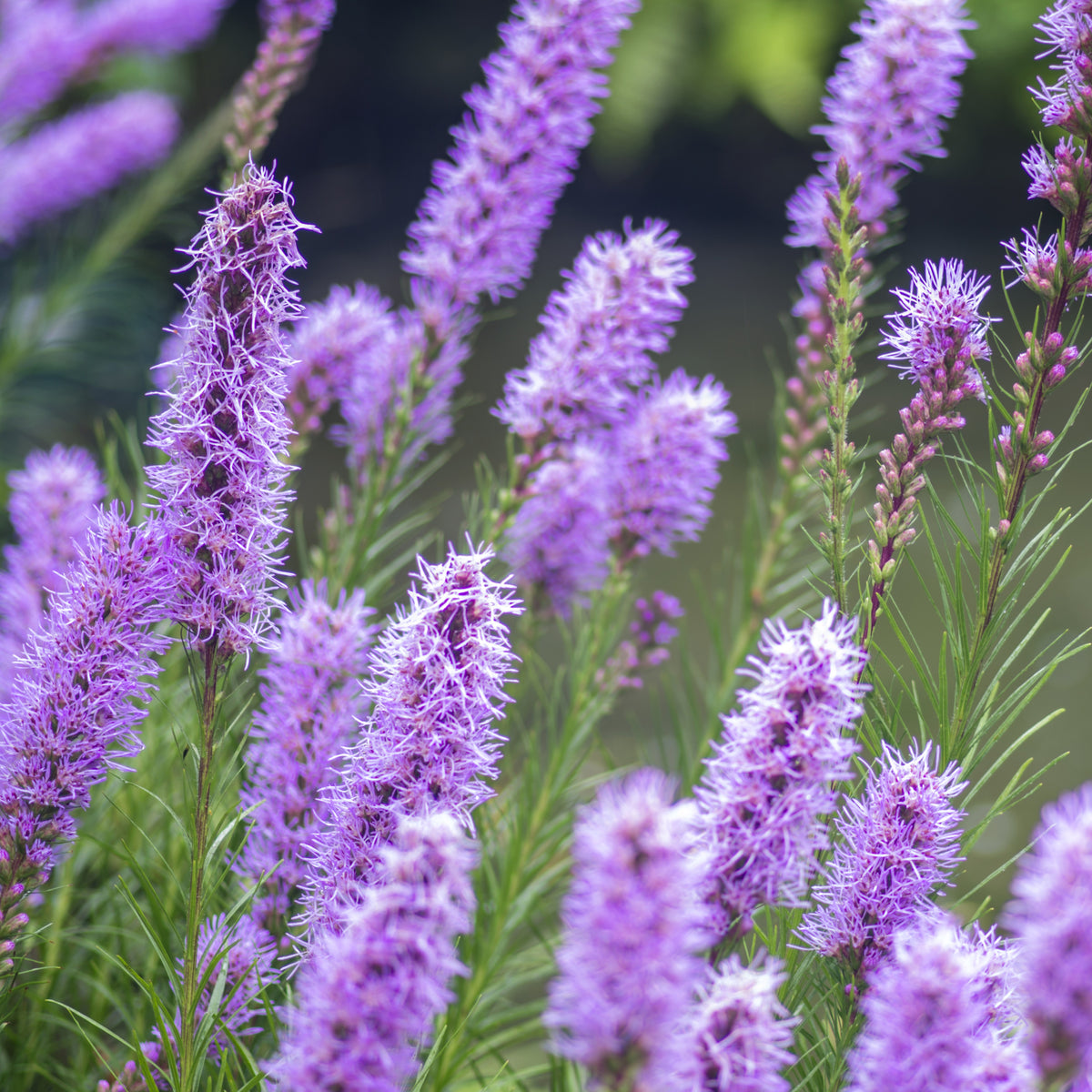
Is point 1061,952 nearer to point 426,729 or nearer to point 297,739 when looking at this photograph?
point 426,729

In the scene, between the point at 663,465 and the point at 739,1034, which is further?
the point at 663,465

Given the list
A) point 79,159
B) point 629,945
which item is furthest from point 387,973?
point 79,159

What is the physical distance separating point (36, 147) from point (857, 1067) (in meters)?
1.29

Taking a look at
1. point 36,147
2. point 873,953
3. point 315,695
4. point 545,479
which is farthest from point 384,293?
point 873,953

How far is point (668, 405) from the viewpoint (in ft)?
2.20

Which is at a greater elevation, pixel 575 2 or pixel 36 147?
pixel 36 147

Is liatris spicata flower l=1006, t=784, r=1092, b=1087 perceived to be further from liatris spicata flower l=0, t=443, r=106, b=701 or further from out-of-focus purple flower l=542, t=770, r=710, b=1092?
liatris spicata flower l=0, t=443, r=106, b=701

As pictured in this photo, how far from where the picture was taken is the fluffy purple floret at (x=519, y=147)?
625 millimetres

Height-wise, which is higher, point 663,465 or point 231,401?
point 663,465

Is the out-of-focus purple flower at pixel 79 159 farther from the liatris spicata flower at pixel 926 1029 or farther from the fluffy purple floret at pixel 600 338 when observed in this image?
the liatris spicata flower at pixel 926 1029

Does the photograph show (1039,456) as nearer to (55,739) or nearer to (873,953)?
(873,953)

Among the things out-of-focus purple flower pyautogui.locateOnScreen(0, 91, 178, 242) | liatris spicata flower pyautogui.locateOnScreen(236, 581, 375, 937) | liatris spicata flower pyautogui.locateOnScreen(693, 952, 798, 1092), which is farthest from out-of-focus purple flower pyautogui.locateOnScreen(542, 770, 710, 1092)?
out-of-focus purple flower pyautogui.locateOnScreen(0, 91, 178, 242)

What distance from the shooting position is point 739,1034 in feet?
0.84

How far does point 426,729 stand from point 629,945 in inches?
4.4
